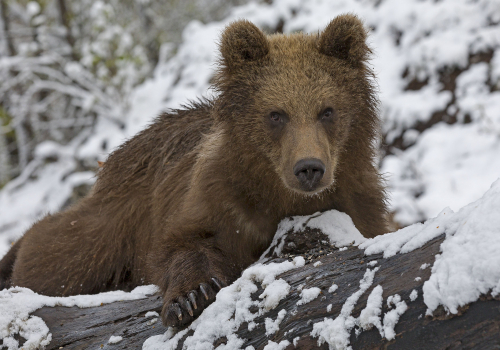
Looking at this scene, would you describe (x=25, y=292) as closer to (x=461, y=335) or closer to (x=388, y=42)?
(x=461, y=335)

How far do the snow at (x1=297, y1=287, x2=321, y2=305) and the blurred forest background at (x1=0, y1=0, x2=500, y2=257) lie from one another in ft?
7.35

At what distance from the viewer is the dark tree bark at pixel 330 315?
1.81 m

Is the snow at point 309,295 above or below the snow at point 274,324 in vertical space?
above

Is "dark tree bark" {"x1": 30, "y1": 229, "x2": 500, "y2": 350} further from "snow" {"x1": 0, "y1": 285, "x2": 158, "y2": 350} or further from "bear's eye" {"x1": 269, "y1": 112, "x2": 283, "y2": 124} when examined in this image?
"bear's eye" {"x1": 269, "y1": 112, "x2": 283, "y2": 124}

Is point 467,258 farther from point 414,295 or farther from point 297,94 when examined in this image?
point 297,94

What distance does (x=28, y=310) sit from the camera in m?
3.07

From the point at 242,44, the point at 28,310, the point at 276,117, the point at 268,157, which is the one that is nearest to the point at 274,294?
the point at 268,157

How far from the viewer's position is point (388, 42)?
29.1 ft

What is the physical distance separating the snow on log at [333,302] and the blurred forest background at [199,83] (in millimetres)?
2018

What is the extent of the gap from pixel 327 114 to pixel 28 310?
7.18ft

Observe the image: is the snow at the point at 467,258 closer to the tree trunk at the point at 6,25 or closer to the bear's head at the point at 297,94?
the bear's head at the point at 297,94

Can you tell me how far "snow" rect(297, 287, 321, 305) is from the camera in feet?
7.64

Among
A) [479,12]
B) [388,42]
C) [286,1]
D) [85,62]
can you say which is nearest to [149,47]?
[85,62]

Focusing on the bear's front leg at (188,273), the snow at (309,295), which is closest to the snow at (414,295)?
the snow at (309,295)
